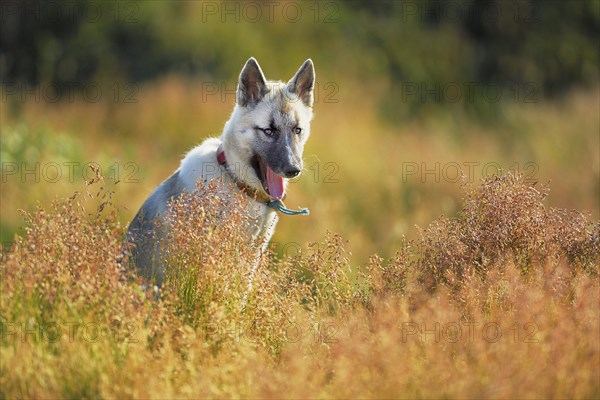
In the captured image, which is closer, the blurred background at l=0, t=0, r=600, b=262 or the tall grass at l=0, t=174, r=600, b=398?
the tall grass at l=0, t=174, r=600, b=398

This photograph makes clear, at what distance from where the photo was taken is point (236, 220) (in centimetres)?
551

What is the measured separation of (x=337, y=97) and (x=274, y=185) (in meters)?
8.70

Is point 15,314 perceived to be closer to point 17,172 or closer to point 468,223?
point 468,223

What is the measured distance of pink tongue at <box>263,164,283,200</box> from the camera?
21.3 ft

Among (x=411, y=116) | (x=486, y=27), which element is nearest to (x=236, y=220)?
(x=411, y=116)

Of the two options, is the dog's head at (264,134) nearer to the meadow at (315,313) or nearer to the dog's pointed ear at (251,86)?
the dog's pointed ear at (251,86)

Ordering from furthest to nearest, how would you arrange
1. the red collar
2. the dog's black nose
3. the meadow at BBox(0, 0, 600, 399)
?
the red collar, the dog's black nose, the meadow at BBox(0, 0, 600, 399)

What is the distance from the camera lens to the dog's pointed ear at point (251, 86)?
6676 mm

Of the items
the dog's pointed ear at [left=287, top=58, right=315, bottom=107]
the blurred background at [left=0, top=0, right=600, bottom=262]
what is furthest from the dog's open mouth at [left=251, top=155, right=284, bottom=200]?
the blurred background at [left=0, top=0, right=600, bottom=262]

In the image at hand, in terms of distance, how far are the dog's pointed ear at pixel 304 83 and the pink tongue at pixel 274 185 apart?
0.80 metres

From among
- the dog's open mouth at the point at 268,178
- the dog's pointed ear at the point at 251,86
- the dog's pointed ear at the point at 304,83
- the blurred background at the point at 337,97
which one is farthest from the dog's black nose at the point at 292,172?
the blurred background at the point at 337,97

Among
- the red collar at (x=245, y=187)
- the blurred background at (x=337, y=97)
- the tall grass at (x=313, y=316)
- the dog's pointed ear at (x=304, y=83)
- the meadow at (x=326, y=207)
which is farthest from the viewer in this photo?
the blurred background at (x=337, y=97)

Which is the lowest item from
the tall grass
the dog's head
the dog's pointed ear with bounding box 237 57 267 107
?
the tall grass

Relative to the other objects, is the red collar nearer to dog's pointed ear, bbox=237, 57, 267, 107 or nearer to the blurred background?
dog's pointed ear, bbox=237, 57, 267, 107
